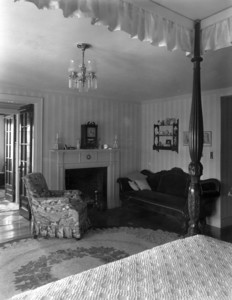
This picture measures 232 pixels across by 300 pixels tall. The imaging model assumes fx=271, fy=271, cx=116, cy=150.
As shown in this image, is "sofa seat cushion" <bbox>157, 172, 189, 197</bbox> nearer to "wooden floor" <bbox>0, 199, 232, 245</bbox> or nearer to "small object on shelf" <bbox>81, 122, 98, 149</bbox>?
"wooden floor" <bbox>0, 199, 232, 245</bbox>

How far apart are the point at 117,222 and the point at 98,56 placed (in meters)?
2.97

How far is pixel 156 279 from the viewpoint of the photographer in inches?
50.3

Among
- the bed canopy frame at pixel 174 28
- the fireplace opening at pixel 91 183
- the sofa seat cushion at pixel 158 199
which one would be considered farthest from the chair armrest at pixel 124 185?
the bed canopy frame at pixel 174 28

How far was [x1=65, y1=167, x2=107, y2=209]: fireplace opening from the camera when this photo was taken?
561 centimetres

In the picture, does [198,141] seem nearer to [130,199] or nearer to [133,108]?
[130,199]

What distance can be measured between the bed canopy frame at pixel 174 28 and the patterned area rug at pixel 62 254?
1624 mm

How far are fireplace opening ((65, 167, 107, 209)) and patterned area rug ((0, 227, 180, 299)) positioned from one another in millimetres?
1387

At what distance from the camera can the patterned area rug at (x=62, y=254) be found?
9.29 ft

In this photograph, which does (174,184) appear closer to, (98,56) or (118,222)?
(118,222)

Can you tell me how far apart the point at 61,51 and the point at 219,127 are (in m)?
3.14

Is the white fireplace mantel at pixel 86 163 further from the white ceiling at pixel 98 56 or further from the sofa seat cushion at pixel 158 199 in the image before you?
the white ceiling at pixel 98 56

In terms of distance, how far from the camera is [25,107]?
5.31 metres

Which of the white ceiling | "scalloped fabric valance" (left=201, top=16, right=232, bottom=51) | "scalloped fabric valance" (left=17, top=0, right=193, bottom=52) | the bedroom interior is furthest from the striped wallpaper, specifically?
"scalloped fabric valance" (left=17, top=0, right=193, bottom=52)

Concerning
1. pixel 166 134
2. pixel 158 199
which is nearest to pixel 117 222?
pixel 158 199
